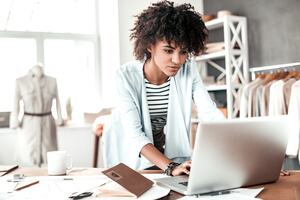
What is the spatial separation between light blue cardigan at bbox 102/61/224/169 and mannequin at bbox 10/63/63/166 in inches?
81.1

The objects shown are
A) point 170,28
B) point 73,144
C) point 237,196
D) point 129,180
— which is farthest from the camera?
point 73,144

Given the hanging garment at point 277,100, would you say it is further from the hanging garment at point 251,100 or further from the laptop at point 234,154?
the laptop at point 234,154

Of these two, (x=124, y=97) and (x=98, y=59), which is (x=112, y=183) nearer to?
(x=124, y=97)

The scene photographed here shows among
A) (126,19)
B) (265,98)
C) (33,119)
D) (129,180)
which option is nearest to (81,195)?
(129,180)

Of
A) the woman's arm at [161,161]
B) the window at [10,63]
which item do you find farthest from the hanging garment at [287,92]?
the window at [10,63]

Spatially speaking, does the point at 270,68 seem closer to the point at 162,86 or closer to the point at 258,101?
the point at 258,101

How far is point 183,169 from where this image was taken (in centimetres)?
130

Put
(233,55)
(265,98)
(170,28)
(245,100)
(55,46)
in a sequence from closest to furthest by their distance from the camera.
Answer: (170,28) → (265,98) → (245,100) → (233,55) → (55,46)

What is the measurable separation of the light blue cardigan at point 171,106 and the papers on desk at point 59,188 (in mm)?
333

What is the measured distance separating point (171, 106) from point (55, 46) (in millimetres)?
3287

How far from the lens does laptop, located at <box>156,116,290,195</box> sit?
3.34ft

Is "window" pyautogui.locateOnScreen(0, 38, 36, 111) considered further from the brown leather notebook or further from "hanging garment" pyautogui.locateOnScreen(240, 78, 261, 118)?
the brown leather notebook

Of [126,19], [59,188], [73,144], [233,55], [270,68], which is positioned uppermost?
[126,19]

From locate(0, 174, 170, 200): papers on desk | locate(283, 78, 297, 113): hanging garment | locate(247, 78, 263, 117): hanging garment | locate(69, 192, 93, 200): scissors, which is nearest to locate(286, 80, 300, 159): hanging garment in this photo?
locate(283, 78, 297, 113): hanging garment
